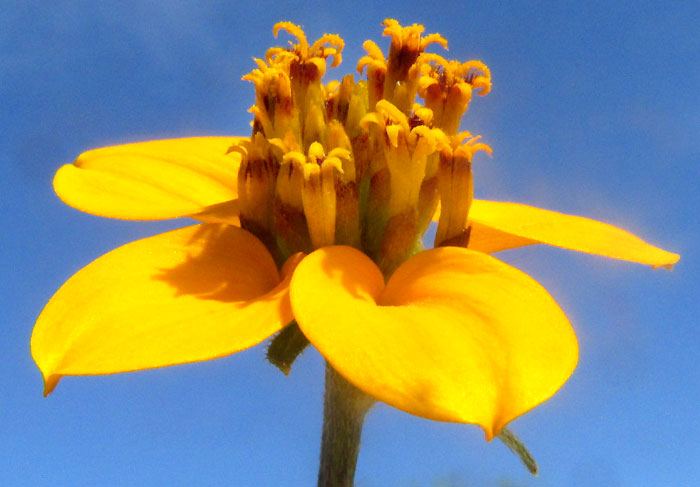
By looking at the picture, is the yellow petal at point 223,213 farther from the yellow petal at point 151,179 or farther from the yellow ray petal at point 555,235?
the yellow ray petal at point 555,235

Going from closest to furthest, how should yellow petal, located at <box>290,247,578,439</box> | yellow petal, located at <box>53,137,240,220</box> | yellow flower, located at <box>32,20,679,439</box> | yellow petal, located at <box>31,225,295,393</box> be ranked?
yellow petal, located at <box>290,247,578,439</box>
yellow flower, located at <box>32,20,679,439</box>
yellow petal, located at <box>31,225,295,393</box>
yellow petal, located at <box>53,137,240,220</box>

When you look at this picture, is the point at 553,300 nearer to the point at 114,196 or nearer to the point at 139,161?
the point at 114,196

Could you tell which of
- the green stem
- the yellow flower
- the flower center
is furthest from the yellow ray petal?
the green stem

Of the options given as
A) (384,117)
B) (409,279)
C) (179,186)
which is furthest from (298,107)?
(409,279)

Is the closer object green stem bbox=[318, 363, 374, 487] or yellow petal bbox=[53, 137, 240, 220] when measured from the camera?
green stem bbox=[318, 363, 374, 487]

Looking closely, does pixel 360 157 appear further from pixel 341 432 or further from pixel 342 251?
pixel 341 432

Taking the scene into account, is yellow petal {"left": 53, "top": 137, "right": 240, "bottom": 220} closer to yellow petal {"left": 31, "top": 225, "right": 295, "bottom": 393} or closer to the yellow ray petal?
yellow petal {"left": 31, "top": 225, "right": 295, "bottom": 393}

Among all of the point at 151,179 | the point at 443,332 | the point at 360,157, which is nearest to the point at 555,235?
the point at 360,157

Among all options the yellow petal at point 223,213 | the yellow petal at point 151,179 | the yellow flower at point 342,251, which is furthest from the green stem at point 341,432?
the yellow petal at point 151,179
